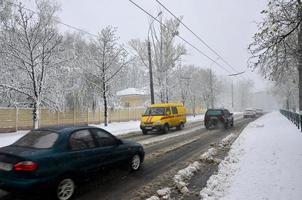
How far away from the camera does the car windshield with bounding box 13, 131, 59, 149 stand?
6.12 m

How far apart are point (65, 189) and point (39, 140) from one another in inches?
46.7

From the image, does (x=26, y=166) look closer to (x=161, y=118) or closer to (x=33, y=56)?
(x=161, y=118)

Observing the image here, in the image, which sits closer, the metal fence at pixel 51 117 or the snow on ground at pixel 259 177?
the snow on ground at pixel 259 177

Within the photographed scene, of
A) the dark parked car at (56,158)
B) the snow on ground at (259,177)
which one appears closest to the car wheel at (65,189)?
the dark parked car at (56,158)

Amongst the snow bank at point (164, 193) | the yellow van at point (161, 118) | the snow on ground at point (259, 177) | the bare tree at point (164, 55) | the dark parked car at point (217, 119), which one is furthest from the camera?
the bare tree at point (164, 55)

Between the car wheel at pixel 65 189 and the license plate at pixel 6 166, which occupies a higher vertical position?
the license plate at pixel 6 166

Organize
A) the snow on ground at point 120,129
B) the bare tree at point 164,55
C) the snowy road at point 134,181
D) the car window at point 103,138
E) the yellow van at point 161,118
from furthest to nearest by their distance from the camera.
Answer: the bare tree at point 164,55
the snow on ground at point 120,129
the yellow van at point 161,118
the car window at point 103,138
the snowy road at point 134,181

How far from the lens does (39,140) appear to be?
632 centimetres

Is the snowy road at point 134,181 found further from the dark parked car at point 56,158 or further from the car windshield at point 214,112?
the car windshield at point 214,112

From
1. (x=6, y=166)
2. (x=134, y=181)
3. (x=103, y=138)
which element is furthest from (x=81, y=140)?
(x=134, y=181)

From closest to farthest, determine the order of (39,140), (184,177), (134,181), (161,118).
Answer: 1. (39,140)
2. (134,181)
3. (184,177)
4. (161,118)

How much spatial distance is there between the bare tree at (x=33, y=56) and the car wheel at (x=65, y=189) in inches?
648

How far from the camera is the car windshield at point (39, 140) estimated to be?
612 cm

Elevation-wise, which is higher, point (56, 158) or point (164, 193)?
point (56, 158)
